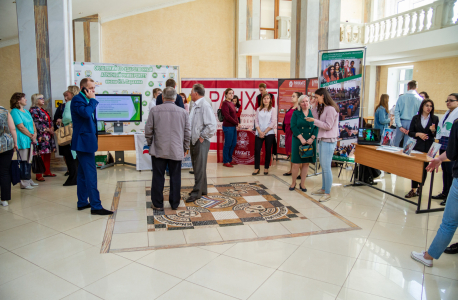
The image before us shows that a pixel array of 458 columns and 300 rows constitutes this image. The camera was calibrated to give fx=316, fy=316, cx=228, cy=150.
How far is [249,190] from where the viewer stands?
16.7 ft

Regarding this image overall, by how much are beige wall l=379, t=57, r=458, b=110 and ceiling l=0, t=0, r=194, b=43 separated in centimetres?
879

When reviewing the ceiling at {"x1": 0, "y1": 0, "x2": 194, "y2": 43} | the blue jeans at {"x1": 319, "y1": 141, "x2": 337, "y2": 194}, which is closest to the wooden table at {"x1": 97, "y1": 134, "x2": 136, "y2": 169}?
the blue jeans at {"x1": 319, "y1": 141, "x2": 337, "y2": 194}

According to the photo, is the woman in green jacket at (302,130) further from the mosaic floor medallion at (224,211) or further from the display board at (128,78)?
the display board at (128,78)

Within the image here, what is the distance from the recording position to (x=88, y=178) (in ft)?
12.7

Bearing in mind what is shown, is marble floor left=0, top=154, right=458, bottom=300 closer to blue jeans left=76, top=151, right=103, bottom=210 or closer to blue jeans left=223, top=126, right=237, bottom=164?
blue jeans left=76, top=151, right=103, bottom=210

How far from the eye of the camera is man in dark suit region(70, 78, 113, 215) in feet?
12.0

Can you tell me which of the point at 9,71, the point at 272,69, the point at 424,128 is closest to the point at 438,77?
the point at 272,69

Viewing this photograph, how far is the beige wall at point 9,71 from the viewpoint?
11.4m

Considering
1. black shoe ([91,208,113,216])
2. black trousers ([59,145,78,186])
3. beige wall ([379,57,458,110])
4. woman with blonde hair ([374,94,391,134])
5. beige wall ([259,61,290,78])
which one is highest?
beige wall ([259,61,290,78])

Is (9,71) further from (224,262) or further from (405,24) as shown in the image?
(405,24)

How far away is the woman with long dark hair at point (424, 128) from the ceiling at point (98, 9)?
8375mm

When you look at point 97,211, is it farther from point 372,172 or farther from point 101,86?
point 372,172

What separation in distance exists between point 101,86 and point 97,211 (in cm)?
400

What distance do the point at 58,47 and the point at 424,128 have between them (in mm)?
6655
